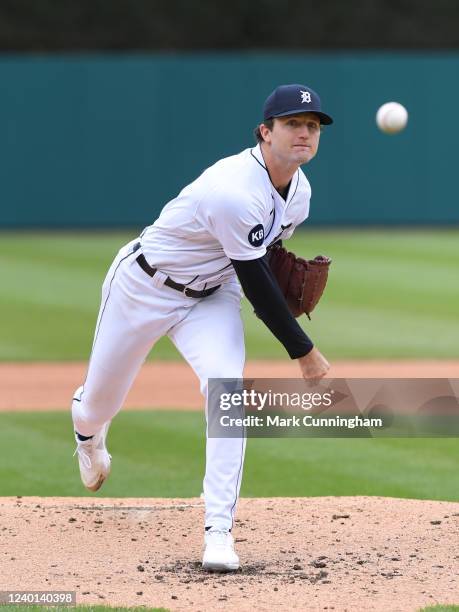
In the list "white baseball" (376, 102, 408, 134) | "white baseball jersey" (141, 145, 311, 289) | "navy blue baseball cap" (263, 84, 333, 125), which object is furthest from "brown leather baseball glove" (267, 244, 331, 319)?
"white baseball" (376, 102, 408, 134)

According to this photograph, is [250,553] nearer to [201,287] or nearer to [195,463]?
[201,287]

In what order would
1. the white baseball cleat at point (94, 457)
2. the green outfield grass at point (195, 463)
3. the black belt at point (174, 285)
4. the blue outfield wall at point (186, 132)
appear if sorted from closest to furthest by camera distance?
the black belt at point (174, 285) → the white baseball cleat at point (94, 457) → the green outfield grass at point (195, 463) → the blue outfield wall at point (186, 132)

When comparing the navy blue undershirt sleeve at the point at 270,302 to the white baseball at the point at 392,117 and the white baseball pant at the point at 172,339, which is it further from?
the white baseball at the point at 392,117

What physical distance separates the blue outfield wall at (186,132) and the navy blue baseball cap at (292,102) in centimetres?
1723

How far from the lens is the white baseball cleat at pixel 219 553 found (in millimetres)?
4723

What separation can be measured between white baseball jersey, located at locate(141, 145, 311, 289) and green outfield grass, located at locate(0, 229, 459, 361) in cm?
603

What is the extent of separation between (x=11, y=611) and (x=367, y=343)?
786cm

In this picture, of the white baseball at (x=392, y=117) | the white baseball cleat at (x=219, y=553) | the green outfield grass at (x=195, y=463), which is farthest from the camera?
the white baseball at (x=392, y=117)

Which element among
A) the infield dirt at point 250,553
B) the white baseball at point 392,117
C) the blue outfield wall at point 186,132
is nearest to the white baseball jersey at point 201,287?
the infield dirt at point 250,553

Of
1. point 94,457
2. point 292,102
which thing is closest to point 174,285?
point 292,102

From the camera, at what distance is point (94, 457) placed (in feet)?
18.9

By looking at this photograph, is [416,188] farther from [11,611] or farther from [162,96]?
[11,611]

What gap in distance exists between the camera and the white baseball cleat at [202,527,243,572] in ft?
15.5

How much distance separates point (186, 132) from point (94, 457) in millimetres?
17138
